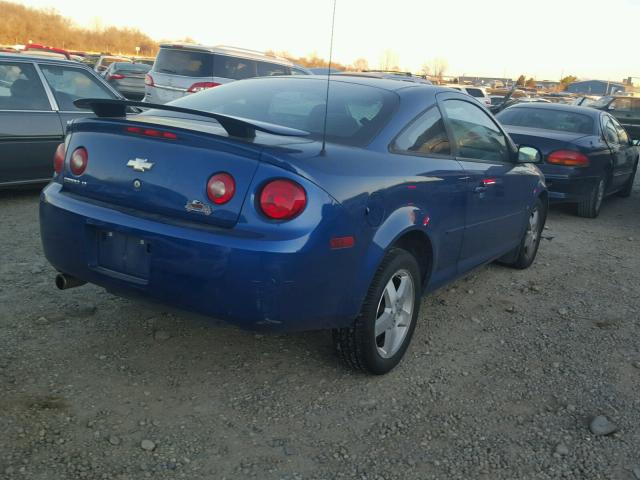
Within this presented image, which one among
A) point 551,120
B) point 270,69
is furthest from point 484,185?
point 270,69

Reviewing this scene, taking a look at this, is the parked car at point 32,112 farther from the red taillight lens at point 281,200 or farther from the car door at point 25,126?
the red taillight lens at point 281,200

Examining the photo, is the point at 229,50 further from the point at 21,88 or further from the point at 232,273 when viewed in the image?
the point at 232,273

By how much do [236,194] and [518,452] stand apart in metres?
1.66

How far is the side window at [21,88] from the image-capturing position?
21.1ft

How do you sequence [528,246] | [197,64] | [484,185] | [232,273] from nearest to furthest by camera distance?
[232,273] < [484,185] < [528,246] < [197,64]

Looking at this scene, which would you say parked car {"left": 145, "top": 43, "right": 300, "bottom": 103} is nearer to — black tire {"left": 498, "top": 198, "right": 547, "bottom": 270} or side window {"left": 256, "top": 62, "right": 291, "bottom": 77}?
side window {"left": 256, "top": 62, "right": 291, "bottom": 77}

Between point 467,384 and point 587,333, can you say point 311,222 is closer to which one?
point 467,384

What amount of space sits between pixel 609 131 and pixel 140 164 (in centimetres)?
806

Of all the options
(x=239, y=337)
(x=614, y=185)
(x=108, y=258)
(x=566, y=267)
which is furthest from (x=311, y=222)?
(x=614, y=185)

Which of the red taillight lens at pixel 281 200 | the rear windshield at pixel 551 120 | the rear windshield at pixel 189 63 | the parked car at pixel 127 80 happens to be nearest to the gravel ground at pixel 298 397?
the red taillight lens at pixel 281 200

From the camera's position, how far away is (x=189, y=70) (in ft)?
37.4

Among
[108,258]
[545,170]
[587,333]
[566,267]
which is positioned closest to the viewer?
[108,258]

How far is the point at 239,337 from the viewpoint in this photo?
366cm

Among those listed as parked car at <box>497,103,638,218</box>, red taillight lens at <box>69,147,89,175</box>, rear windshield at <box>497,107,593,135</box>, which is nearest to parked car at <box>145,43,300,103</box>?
rear windshield at <box>497,107,593,135</box>
